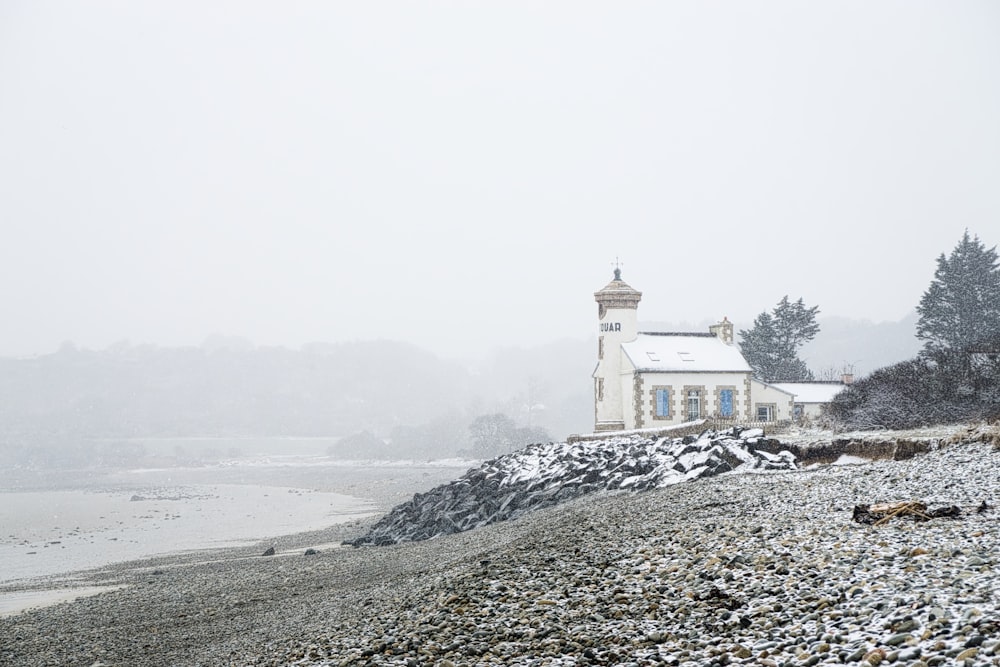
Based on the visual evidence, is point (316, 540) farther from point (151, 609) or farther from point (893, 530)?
point (893, 530)

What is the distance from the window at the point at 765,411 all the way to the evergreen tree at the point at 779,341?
17.9 meters

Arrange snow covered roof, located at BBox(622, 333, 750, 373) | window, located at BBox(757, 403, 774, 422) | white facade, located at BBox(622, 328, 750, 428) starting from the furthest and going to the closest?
window, located at BBox(757, 403, 774, 422) < snow covered roof, located at BBox(622, 333, 750, 373) < white facade, located at BBox(622, 328, 750, 428)

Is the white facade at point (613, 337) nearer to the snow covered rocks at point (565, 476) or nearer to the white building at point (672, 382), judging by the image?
the white building at point (672, 382)

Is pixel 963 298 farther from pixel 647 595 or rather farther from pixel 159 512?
pixel 159 512

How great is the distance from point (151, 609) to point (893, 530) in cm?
1709

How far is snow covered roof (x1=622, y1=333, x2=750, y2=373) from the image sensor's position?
4381 cm

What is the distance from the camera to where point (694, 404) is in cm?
4384

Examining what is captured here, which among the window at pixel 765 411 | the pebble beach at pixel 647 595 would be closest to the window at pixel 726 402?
the window at pixel 765 411

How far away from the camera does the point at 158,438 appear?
180 meters

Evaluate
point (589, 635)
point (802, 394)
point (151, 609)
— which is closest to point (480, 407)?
point (802, 394)

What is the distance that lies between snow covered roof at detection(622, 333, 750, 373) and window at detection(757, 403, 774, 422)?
6.99 ft

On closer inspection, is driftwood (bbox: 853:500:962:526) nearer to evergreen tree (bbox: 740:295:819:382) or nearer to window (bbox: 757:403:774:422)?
window (bbox: 757:403:774:422)

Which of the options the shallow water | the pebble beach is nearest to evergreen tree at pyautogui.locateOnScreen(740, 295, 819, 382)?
the shallow water

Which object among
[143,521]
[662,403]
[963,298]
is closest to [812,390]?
[662,403]
